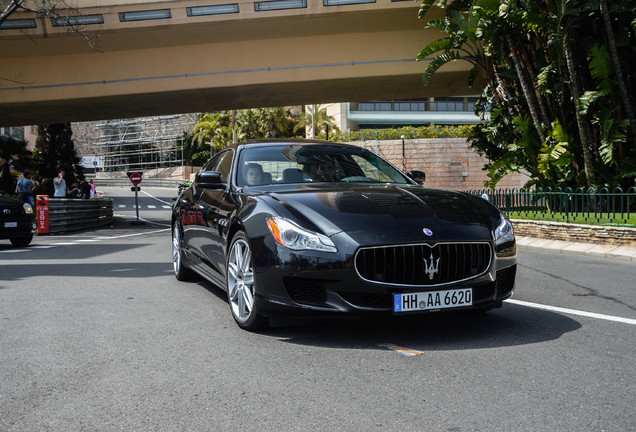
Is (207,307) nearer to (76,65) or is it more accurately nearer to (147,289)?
(147,289)

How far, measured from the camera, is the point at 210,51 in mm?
22797

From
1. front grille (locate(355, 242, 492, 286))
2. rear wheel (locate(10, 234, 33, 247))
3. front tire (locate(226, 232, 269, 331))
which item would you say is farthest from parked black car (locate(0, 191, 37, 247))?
front grille (locate(355, 242, 492, 286))

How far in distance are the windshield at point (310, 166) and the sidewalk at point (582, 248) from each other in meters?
6.83

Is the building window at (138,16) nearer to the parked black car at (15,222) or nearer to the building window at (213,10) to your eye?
the building window at (213,10)

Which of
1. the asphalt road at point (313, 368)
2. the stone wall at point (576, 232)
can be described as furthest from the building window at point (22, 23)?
the asphalt road at point (313, 368)

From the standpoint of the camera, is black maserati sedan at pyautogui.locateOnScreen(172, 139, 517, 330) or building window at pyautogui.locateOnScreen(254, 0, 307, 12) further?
building window at pyautogui.locateOnScreen(254, 0, 307, 12)

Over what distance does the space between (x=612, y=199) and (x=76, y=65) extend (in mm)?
17502

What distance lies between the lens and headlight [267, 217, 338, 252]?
474cm

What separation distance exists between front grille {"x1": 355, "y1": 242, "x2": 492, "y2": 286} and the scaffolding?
9150 cm

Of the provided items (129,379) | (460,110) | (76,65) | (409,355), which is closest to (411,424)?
(409,355)

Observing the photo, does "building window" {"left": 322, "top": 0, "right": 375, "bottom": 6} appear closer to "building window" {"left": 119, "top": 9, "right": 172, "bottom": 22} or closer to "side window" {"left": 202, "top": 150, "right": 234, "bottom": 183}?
"building window" {"left": 119, "top": 9, "right": 172, "bottom": 22}

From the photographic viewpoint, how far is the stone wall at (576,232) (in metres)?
12.8

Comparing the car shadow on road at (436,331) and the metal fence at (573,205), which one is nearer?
the car shadow on road at (436,331)

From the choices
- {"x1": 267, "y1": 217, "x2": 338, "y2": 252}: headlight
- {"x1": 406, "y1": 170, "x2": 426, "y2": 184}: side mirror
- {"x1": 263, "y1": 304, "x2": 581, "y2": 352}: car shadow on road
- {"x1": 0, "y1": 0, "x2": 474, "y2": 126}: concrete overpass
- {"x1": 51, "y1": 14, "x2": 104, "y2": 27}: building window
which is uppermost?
{"x1": 51, "y1": 14, "x2": 104, "y2": 27}: building window
